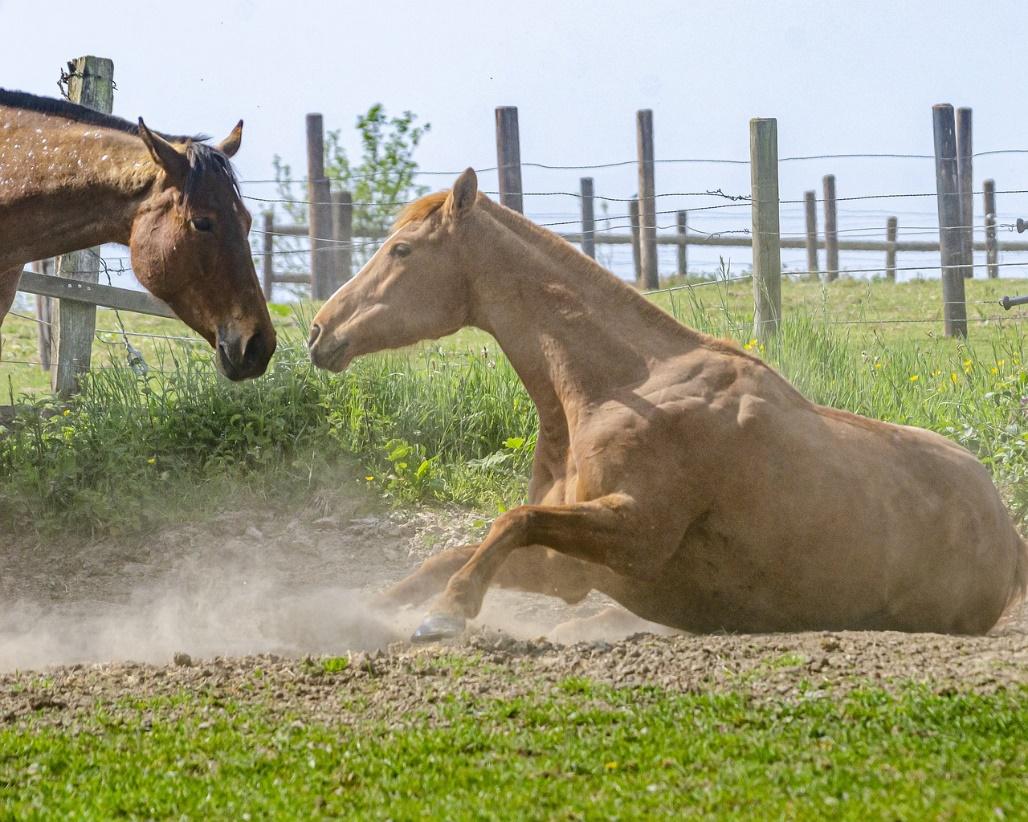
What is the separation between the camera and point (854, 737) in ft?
11.4

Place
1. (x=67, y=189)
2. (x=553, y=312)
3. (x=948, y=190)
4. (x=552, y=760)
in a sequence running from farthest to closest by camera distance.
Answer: (x=948, y=190) < (x=67, y=189) < (x=553, y=312) < (x=552, y=760)

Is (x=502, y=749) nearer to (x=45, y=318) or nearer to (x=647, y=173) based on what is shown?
(x=45, y=318)

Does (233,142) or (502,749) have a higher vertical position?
(233,142)

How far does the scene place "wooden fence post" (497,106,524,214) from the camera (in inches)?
469

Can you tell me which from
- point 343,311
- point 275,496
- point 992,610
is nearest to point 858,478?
point 992,610

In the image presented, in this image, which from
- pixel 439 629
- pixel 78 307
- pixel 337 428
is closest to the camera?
pixel 439 629

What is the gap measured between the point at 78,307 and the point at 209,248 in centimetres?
365

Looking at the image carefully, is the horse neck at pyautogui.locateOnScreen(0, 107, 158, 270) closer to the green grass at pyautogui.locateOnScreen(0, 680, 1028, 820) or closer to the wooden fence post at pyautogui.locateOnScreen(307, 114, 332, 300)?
the green grass at pyautogui.locateOnScreen(0, 680, 1028, 820)

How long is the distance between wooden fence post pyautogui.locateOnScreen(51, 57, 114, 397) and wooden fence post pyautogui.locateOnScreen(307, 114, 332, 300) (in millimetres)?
6926

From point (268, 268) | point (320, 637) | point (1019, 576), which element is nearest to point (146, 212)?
point (320, 637)

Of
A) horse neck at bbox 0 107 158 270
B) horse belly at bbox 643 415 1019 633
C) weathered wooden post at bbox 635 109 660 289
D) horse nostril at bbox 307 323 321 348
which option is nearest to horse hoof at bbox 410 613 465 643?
horse belly at bbox 643 415 1019 633

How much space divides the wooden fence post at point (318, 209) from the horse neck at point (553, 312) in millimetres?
10848

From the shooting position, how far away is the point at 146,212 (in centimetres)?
565

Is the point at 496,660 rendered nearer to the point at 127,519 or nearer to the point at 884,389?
the point at 127,519
